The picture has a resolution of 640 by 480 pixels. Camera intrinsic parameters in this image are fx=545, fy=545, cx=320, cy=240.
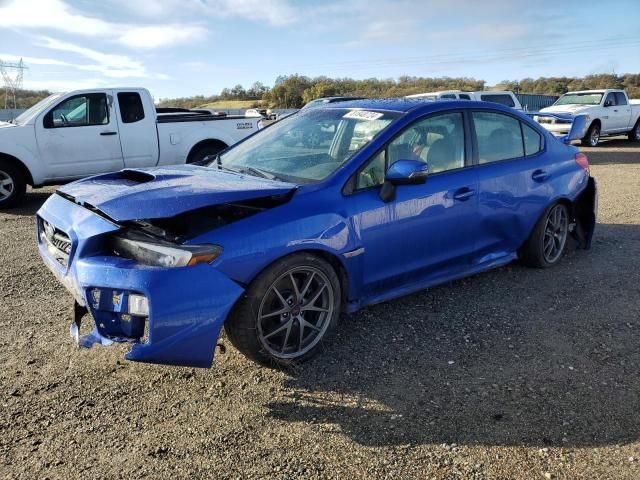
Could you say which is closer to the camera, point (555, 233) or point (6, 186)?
point (555, 233)

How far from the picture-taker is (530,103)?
102ft

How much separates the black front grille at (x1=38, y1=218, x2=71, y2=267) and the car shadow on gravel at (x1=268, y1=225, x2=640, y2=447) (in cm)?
158

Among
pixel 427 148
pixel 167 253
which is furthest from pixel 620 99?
pixel 167 253

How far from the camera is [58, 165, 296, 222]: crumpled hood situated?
300cm

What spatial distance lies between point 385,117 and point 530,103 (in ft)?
98.8

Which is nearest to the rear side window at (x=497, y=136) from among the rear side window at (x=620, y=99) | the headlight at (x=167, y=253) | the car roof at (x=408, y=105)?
the car roof at (x=408, y=105)

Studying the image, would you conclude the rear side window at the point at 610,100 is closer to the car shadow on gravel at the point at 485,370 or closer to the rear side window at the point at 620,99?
the rear side window at the point at 620,99

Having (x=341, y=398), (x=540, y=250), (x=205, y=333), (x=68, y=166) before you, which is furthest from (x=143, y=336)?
(x=68, y=166)

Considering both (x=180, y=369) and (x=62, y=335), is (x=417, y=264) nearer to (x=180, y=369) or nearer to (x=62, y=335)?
(x=180, y=369)

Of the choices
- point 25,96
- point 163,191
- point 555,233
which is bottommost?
point 555,233

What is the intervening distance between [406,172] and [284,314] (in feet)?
4.13

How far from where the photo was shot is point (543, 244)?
17.1 feet

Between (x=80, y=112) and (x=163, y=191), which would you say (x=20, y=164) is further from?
(x=163, y=191)

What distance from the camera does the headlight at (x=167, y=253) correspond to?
2.87m
